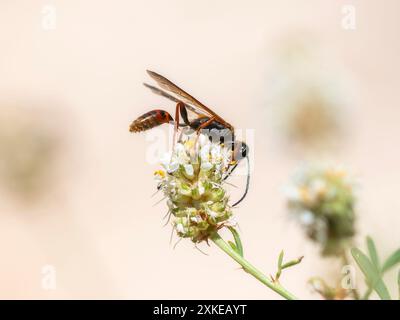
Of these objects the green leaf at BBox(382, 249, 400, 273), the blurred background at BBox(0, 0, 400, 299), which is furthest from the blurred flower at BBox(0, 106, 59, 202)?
the green leaf at BBox(382, 249, 400, 273)

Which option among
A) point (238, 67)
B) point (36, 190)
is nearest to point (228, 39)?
point (238, 67)

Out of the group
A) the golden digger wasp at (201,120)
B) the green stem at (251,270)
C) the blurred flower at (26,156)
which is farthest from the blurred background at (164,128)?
the golden digger wasp at (201,120)

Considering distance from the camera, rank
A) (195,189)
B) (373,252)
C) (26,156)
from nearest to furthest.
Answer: (373,252), (195,189), (26,156)

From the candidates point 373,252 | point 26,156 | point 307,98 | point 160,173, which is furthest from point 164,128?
point 373,252

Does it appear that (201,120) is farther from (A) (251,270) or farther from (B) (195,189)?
(A) (251,270)

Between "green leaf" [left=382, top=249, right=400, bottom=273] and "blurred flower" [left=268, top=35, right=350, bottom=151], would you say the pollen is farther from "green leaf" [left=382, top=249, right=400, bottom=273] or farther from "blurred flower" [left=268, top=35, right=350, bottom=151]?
"blurred flower" [left=268, top=35, right=350, bottom=151]
